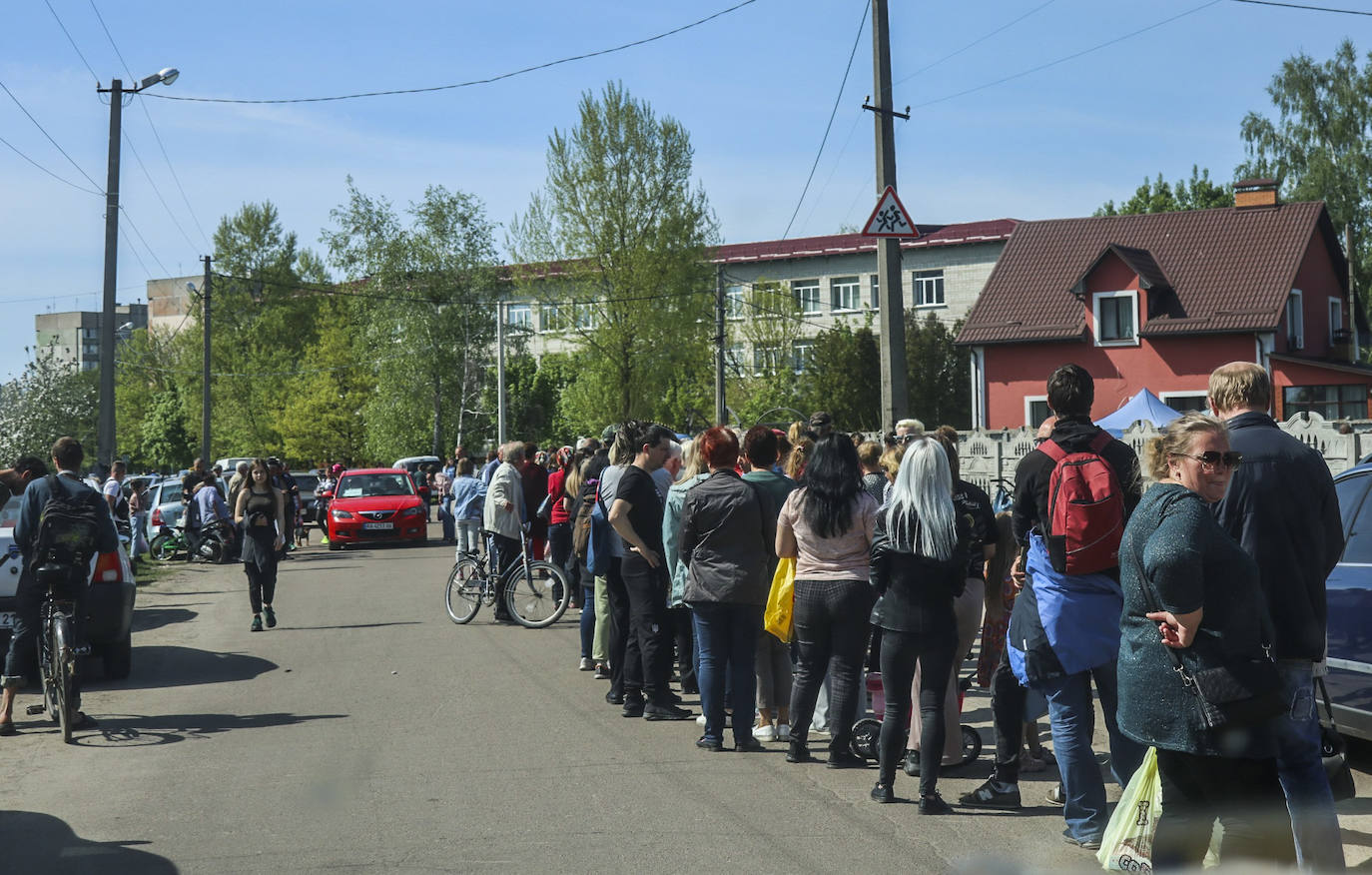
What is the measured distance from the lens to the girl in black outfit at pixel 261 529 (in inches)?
609

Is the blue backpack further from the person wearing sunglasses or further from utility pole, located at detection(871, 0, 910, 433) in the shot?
the person wearing sunglasses

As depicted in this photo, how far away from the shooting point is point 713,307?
160ft

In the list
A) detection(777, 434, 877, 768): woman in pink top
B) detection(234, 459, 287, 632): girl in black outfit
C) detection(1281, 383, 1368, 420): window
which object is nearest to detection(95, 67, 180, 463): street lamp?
detection(234, 459, 287, 632): girl in black outfit

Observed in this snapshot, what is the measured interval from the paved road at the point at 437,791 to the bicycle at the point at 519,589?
283 cm

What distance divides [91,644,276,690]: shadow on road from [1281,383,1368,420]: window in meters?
33.0

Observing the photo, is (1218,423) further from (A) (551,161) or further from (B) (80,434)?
(B) (80,434)

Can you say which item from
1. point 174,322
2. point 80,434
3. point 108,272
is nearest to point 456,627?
point 108,272

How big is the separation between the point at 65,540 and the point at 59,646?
744 mm

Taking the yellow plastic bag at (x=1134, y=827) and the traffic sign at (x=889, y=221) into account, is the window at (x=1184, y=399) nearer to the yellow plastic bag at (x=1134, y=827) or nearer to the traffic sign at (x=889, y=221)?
the traffic sign at (x=889, y=221)

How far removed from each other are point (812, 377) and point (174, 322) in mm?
95689

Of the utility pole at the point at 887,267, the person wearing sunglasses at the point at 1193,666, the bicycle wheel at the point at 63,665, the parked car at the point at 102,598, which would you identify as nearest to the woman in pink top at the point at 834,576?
the person wearing sunglasses at the point at 1193,666

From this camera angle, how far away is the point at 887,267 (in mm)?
14398

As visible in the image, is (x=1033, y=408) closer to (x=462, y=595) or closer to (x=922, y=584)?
(x=462, y=595)

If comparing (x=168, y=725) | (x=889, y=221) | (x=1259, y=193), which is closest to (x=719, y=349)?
(x=1259, y=193)
